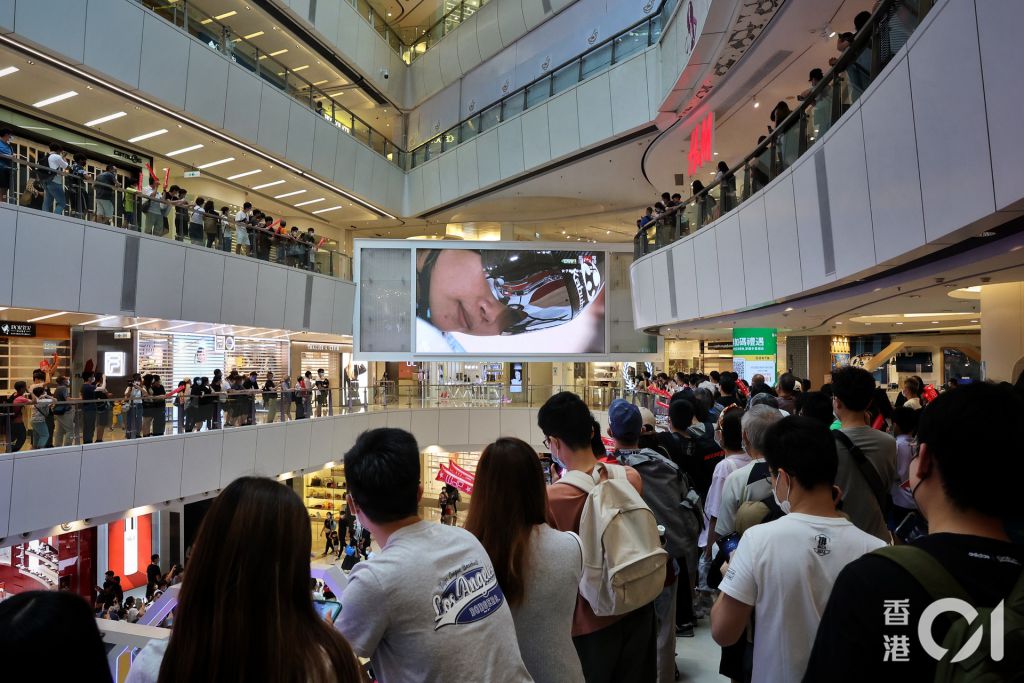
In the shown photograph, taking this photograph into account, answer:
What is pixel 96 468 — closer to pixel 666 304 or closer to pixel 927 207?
pixel 666 304

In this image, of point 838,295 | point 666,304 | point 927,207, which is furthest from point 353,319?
point 927,207

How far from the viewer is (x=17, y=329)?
14930mm

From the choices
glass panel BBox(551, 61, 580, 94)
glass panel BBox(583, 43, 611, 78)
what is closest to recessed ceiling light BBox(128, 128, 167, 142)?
glass panel BBox(551, 61, 580, 94)

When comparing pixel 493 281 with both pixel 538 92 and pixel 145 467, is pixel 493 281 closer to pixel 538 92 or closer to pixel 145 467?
pixel 538 92

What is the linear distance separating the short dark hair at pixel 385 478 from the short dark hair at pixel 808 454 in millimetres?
1281

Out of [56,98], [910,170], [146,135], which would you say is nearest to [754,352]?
[910,170]

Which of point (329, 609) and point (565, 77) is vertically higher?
point (565, 77)

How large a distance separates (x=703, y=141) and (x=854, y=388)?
1140 centimetres

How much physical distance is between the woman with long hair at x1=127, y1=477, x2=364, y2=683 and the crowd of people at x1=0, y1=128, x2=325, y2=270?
12275 millimetres

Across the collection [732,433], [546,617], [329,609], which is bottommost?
[546,617]

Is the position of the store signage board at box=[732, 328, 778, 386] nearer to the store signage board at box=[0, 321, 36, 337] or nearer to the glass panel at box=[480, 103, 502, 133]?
the glass panel at box=[480, 103, 502, 133]

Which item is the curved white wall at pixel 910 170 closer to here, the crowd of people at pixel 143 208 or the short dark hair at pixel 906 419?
the short dark hair at pixel 906 419

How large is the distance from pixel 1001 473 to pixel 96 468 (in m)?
13.4

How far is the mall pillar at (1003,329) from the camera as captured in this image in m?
9.70
